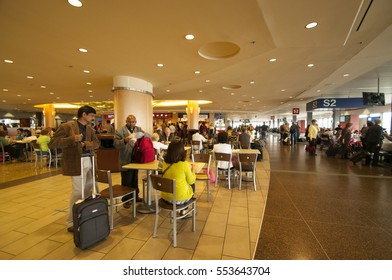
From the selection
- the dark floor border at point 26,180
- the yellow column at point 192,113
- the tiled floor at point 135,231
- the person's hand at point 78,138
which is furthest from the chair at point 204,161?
the yellow column at point 192,113

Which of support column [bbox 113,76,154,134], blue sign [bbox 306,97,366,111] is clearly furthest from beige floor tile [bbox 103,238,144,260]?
blue sign [bbox 306,97,366,111]

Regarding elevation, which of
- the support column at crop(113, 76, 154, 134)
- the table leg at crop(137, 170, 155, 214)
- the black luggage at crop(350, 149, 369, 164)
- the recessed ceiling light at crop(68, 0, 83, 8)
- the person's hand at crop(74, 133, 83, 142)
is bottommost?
the table leg at crop(137, 170, 155, 214)

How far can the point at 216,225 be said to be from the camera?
2.66 m

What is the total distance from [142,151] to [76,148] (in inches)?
36.3

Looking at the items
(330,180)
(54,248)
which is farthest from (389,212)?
(54,248)

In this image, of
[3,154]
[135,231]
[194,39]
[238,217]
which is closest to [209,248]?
[238,217]

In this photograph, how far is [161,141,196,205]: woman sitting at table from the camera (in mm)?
2246

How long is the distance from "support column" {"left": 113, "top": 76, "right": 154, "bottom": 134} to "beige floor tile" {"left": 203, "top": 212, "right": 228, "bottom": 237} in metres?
4.63

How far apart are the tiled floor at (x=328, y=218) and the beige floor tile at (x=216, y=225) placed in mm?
521

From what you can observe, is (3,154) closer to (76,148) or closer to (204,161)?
(76,148)

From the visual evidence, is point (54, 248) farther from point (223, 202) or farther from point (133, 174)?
point (223, 202)

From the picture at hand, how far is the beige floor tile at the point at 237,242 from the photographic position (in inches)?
81.0

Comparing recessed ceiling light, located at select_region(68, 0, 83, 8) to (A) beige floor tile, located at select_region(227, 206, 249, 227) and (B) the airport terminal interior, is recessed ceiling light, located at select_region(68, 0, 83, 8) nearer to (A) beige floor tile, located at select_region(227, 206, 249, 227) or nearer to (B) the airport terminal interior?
(B) the airport terminal interior

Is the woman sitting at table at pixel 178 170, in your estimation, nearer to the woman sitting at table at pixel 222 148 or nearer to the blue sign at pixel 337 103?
the woman sitting at table at pixel 222 148
